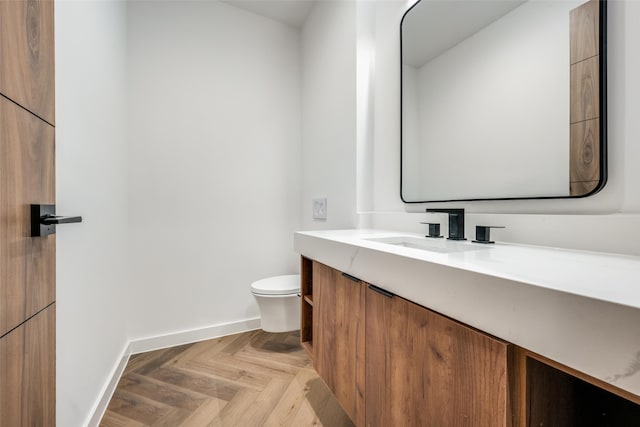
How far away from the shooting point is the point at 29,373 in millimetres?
663

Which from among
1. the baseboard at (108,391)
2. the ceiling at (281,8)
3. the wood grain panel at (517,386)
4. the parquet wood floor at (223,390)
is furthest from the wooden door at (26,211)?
the ceiling at (281,8)

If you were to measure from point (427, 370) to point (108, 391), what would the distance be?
1.57 metres

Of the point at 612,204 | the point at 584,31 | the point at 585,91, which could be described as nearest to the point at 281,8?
the point at 584,31

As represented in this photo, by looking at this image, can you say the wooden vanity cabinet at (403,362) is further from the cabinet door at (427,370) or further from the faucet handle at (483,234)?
the faucet handle at (483,234)

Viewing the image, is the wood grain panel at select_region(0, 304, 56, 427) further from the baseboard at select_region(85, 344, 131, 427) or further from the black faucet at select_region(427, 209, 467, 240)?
the black faucet at select_region(427, 209, 467, 240)

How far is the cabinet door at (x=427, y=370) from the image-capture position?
0.49 meters

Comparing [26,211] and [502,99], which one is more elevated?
[502,99]

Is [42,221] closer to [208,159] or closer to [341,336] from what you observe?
[341,336]

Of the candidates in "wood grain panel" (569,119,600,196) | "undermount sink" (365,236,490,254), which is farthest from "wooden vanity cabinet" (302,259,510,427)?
"wood grain panel" (569,119,600,196)

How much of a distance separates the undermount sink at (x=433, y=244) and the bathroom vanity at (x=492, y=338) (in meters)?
0.04

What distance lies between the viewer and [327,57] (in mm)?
1907

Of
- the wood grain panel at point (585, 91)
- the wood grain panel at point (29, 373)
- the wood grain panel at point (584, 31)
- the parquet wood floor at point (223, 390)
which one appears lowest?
the parquet wood floor at point (223, 390)

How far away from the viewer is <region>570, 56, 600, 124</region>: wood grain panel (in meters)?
0.77

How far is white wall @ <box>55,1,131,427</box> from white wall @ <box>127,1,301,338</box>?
0.18 meters
